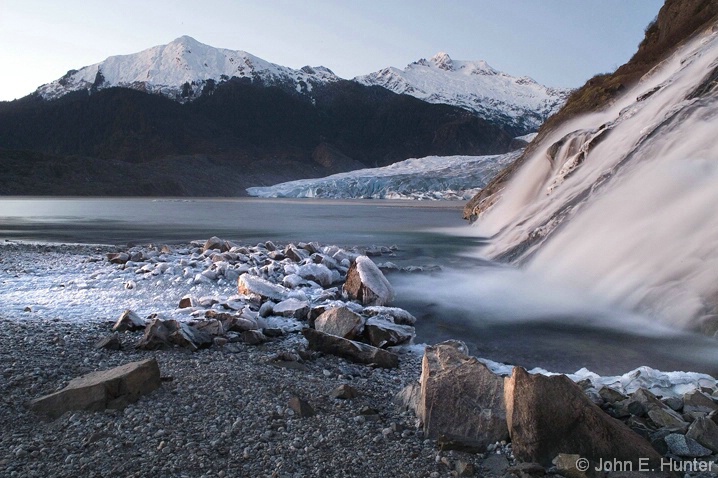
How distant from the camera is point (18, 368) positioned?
13.7 feet

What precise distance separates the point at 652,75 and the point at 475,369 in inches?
658

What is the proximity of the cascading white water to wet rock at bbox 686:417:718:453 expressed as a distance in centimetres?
324

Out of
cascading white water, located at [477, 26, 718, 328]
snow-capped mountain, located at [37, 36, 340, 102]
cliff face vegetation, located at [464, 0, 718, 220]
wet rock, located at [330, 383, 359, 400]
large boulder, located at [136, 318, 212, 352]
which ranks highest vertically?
snow-capped mountain, located at [37, 36, 340, 102]

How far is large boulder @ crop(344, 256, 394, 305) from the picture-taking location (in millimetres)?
7605

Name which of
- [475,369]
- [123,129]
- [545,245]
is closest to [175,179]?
[123,129]

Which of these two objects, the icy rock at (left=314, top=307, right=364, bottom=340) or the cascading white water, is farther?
the cascading white water

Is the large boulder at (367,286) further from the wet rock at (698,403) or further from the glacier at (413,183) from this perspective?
the glacier at (413,183)

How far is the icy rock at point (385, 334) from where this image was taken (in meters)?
→ 5.43

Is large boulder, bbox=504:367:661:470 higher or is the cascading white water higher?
the cascading white water

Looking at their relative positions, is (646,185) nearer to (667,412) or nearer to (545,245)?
Result: (545,245)

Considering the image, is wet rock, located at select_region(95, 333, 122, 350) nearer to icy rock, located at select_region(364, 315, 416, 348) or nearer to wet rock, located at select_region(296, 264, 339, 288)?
icy rock, located at select_region(364, 315, 416, 348)

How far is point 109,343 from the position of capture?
193 inches

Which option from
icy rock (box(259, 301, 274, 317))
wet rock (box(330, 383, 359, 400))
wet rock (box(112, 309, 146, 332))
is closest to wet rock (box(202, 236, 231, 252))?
icy rock (box(259, 301, 274, 317))

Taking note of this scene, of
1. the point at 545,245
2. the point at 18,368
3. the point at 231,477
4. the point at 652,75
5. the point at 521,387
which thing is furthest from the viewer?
the point at 652,75
